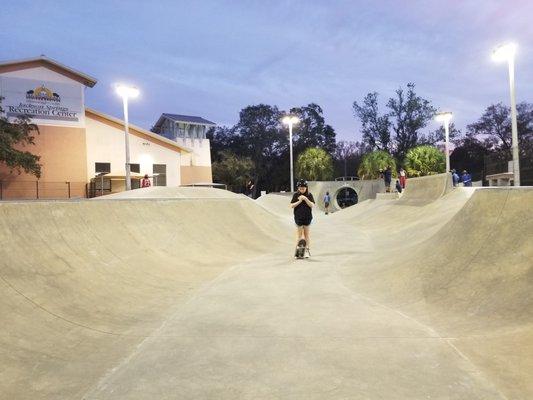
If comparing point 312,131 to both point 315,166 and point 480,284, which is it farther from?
point 480,284

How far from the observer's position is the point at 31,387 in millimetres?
3252

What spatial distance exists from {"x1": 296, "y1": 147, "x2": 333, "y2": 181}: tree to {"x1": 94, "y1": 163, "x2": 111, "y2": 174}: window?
2273 centimetres

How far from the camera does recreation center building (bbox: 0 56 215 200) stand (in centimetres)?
2891

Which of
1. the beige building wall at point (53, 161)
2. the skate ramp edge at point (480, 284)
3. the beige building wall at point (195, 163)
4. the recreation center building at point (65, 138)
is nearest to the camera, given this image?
the skate ramp edge at point (480, 284)

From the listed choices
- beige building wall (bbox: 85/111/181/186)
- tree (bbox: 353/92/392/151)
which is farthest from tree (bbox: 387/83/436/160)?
beige building wall (bbox: 85/111/181/186)

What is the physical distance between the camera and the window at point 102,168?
106 feet

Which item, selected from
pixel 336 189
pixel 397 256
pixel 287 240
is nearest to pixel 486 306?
pixel 397 256

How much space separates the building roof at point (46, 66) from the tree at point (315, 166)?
2470cm

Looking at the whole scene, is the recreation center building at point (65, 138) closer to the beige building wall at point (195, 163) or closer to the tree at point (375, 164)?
the beige building wall at point (195, 163)

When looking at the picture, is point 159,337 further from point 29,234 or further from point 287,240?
point 287,240

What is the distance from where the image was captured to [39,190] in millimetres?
29422

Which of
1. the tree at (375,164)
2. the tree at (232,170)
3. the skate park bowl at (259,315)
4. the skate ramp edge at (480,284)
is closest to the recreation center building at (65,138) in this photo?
the tree at (232,170)

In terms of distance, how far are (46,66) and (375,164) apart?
99.9ft

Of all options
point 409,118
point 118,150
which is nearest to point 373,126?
point 409,118
